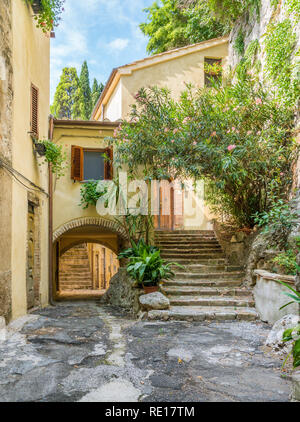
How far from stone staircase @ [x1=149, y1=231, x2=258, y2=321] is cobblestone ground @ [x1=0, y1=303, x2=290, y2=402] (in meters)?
0.52

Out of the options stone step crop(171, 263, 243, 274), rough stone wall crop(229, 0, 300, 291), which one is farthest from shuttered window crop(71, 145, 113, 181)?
rough stone wall crop(229, 0, 300, 291)

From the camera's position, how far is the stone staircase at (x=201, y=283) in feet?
22.0

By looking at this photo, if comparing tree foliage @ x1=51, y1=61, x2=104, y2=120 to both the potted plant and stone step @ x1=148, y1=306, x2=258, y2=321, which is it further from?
stone step @ x1=148, y1=306, x2=258, y2=321

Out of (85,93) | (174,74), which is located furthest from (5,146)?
(85,93)

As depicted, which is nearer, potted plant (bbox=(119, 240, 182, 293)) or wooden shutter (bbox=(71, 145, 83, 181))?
potted plant (bbox=(119, 240, 182, 293))

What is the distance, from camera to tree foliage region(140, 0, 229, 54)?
1477cm

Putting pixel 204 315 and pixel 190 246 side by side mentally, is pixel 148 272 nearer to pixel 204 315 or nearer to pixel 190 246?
pixel 204 315

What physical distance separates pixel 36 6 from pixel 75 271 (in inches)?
634

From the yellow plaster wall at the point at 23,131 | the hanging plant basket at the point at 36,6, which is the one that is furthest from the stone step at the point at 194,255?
the hanging plant basket at the point at 36,6

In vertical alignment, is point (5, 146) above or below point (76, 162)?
below

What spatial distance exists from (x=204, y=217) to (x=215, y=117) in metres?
7.03

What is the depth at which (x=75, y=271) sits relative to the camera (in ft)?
70.7

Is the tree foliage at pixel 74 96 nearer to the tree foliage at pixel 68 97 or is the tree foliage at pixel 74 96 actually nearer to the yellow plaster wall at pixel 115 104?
the tree foliage at pixel 68 97

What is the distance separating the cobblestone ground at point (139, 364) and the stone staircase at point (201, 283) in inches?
20.5
